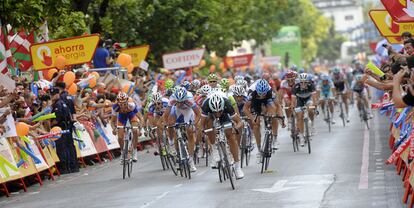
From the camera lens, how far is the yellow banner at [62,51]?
27.4 metres

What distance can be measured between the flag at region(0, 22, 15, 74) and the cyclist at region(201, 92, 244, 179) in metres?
5.45

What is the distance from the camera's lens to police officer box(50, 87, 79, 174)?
24.8 metres

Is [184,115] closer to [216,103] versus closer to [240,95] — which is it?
[240,95]

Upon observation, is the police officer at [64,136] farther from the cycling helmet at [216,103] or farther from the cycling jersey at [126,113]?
the cycling helmet at [216,103]

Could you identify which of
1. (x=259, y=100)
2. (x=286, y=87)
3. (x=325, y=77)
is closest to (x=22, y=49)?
(x=286, y=87)

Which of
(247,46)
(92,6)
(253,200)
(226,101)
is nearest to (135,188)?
(226,101)

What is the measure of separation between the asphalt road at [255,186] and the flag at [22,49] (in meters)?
4.83

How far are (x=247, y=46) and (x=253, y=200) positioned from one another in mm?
105250

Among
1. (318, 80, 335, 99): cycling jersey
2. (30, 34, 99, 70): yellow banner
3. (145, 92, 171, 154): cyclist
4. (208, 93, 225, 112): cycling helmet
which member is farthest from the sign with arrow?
(318, 80, 335, 99): cycling jersey

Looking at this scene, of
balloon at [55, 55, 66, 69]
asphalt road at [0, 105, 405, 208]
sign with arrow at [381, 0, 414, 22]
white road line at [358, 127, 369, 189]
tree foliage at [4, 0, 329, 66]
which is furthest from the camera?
balloon at [55, 55, 66, 69]

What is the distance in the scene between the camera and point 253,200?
16.6 metres

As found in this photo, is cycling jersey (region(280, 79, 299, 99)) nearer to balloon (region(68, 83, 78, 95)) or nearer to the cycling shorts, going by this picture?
balloon (region(68, 83, 78, 95))

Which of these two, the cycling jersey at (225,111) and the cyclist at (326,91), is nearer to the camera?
the cycling jersey at (225,111)

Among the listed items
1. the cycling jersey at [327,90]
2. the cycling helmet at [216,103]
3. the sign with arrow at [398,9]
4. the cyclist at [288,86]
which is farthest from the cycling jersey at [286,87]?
the cycling helmet at [216,103]
